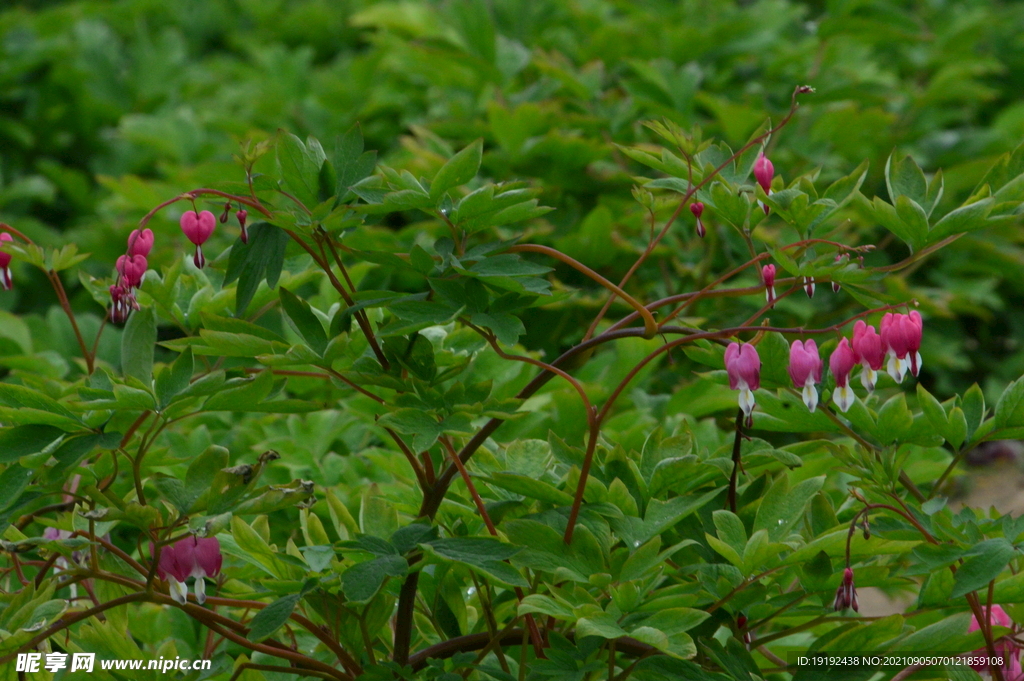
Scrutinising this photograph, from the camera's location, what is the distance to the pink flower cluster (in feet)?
3.01

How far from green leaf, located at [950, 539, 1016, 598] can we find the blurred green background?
3.24 feet

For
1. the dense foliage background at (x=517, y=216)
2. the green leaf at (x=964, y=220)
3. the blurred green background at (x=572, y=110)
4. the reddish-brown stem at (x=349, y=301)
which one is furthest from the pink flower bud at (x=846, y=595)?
the blurred green background at (x=572, y=110)

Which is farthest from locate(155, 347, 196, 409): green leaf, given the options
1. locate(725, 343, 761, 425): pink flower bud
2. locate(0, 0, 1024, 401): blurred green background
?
locate(0, 0, 1024, 401): blurred green background

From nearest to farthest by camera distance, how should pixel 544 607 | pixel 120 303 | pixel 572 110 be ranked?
pixel 544 607, pixel 120 303, pixel 572 110

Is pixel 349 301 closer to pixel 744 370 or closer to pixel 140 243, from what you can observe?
pixel 140 243

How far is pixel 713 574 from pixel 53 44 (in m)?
3.31

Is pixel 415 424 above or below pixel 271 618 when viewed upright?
above

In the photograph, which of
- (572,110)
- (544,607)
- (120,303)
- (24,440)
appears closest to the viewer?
(544,607)

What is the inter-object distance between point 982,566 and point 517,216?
23.1 inches

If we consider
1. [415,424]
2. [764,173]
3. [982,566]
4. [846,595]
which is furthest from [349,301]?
[982,566]

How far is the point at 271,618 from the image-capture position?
0.90 m

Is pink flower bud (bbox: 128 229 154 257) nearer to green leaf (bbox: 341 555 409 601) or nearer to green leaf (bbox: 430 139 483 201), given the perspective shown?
green leaf (bbox: 430 139 483 201)

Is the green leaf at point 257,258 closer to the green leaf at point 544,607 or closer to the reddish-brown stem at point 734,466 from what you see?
the green leaf at point 544,607

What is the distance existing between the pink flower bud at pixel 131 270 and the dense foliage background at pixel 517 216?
0.27 feet
